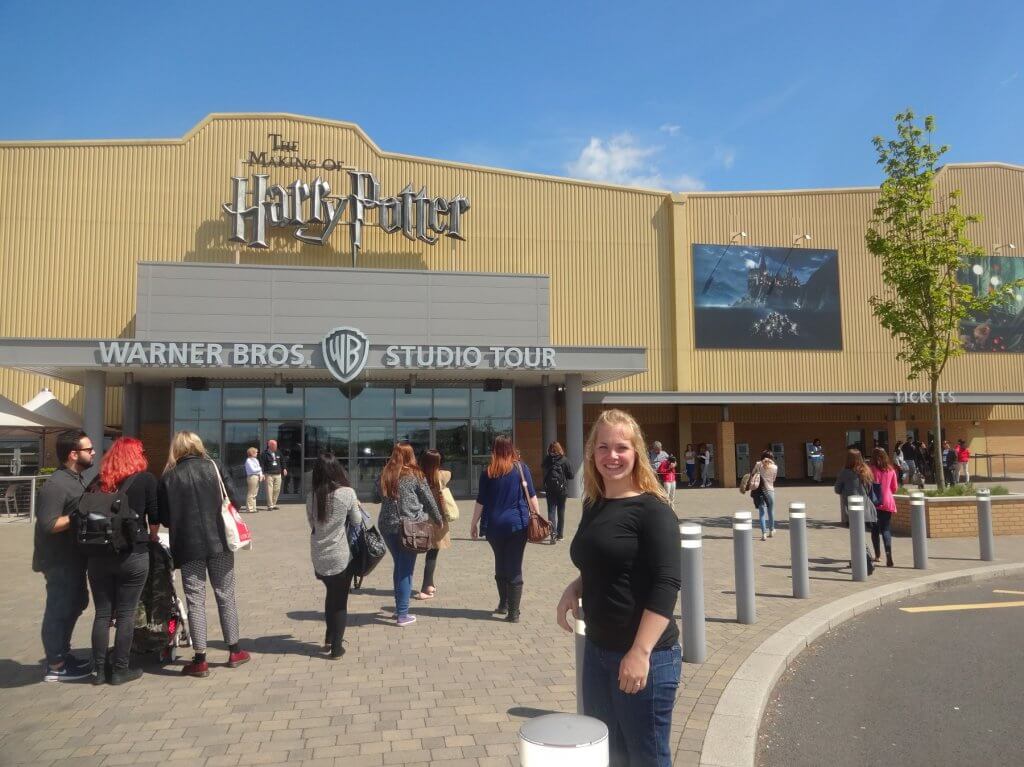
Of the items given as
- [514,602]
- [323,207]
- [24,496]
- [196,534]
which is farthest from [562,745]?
[323,207]

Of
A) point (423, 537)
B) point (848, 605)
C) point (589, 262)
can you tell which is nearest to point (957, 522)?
point (848, 605)

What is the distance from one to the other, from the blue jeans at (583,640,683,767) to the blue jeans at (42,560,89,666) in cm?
421

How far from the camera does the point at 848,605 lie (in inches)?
295

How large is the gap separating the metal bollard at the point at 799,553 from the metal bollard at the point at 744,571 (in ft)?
4.41

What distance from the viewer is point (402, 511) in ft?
21.9

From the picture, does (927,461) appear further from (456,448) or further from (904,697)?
(904,697)

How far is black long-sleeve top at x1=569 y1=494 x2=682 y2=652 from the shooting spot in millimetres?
2611

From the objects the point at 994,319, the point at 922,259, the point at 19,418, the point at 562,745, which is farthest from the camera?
the point at 994,319

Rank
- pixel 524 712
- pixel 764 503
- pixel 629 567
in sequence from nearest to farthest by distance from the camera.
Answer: pixel 629 567 → pixel 524 712 → pixel 764 503

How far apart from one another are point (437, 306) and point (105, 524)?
1679 centimetres

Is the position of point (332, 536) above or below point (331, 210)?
below

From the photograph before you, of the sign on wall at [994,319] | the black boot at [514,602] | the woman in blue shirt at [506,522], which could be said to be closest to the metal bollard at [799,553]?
the woman in blue shirt at [506,522]

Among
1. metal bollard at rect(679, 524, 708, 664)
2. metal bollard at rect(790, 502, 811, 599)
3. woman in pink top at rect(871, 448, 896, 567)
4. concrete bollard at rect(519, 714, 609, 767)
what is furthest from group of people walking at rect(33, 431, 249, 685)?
woman in pink top at rect(871, 448, 896, 567)

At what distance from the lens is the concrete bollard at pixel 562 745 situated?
184cm
